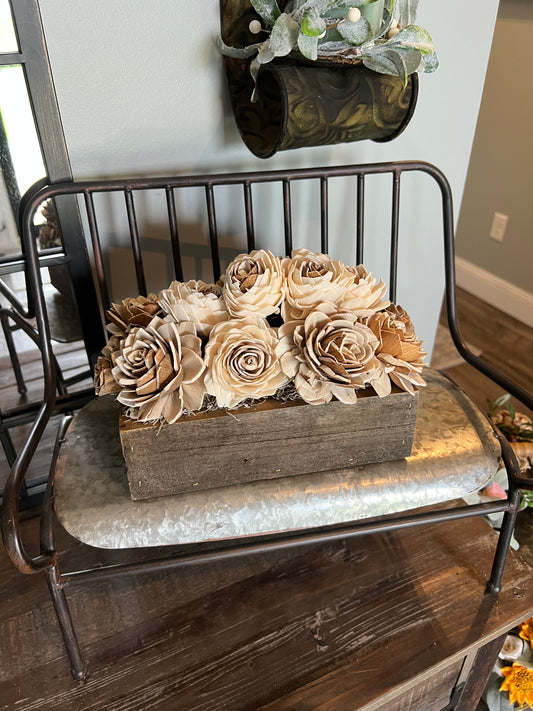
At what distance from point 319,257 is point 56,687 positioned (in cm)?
75

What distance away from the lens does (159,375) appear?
2.26ft

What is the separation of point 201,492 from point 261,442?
12 centimetres

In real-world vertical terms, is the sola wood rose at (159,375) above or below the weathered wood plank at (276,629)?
above

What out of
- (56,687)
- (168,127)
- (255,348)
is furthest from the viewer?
(168,127)

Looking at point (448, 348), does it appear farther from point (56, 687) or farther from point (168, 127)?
point (56, 687)

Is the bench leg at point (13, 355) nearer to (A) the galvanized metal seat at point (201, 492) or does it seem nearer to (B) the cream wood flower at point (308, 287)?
(A) the galvanized metal seat at point (201, 492)

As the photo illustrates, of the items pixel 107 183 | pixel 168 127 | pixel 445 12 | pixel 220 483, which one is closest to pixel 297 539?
pixel 220 483

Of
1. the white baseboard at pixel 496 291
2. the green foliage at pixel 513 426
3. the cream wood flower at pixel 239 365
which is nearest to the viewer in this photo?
the cream wood flower at pixel 239 365

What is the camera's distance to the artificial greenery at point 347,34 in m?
0.80

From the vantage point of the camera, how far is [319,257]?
2.74 ft

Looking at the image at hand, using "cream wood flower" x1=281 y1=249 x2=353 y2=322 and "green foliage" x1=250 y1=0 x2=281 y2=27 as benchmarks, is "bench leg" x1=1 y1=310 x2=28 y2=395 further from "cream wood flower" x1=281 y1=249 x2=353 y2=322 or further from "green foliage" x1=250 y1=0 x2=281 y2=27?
"green foliage" x1=250 y1=0 x2=281 y2=27

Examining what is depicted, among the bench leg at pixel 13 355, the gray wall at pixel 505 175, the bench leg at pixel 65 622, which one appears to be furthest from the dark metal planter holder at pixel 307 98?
the gray wall at pixel 505 175

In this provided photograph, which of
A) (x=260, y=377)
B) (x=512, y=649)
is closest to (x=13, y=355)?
(x=260, y=377)

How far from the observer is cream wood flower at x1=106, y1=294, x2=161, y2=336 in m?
0.78
